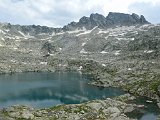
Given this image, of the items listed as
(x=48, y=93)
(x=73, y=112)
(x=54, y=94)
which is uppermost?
(x=73, y=112)

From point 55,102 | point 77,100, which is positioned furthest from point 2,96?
point 77,100

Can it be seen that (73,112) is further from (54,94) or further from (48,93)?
(48,93)

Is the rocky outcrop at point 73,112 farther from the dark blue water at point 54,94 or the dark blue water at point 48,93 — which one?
the dark blue water at point 48,93

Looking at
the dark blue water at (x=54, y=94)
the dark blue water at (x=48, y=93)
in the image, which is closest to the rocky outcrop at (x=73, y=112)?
the dark blue water at (x=54, y=94)

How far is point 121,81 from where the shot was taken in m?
189

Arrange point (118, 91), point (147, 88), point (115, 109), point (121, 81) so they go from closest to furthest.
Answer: point (115, 109) → point (147, 88) → point (118, 91) → point (121, 81)

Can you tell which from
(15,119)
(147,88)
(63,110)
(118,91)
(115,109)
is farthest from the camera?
(118,91)

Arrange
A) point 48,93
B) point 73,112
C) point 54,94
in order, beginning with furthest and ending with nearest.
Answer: point 48,93, point 54,94, point 73,112

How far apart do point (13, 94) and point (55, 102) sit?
27222mm

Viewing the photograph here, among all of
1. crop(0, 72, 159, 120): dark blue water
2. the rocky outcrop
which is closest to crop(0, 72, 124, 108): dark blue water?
crop(0, 72, 159, 120): dark blue water

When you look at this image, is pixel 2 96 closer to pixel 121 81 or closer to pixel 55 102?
pixel 55 102

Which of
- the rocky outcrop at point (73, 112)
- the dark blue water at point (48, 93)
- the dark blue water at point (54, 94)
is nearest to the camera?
the rocky outcrop at point (73, 112)

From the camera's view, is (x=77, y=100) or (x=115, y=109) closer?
(x=115, y=109)

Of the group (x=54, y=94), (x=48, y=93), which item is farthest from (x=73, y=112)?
(x=48, y=93)
